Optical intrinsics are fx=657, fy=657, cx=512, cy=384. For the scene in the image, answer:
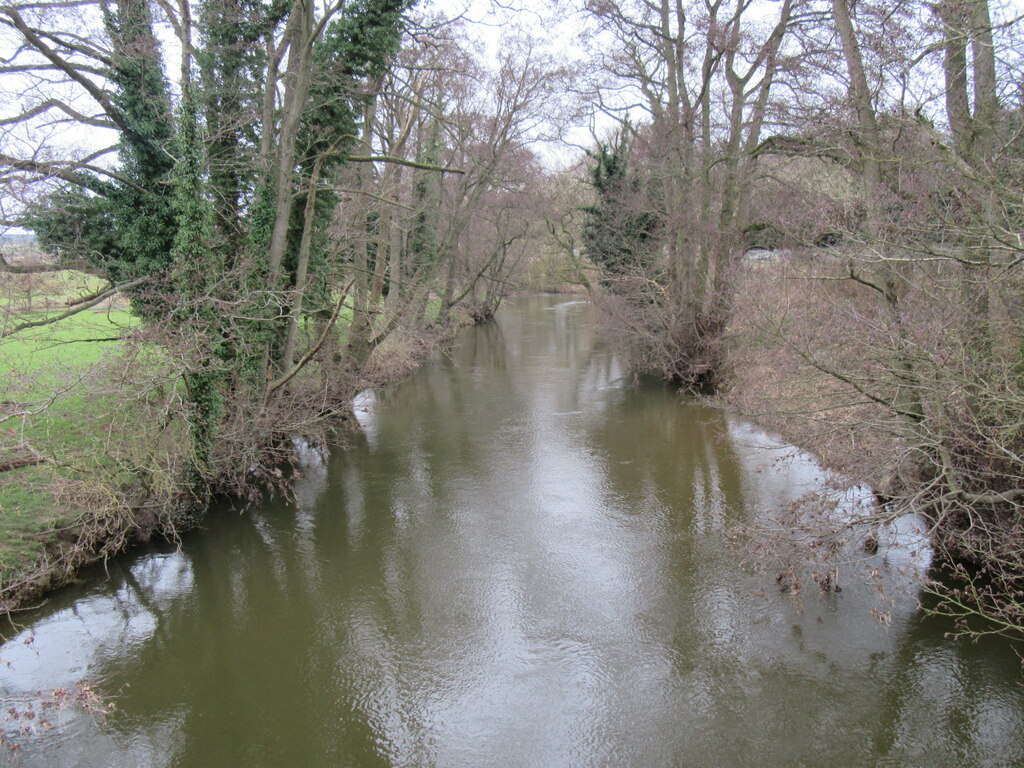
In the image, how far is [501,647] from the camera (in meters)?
7.09

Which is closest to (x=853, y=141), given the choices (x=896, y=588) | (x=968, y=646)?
(x=896, y=588)

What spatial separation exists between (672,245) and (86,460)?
1598 centimetres

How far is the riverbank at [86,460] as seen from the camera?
7.94 meters

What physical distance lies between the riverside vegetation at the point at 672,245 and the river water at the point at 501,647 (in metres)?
0.94

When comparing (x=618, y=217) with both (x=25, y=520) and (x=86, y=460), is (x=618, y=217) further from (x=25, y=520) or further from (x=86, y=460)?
(x=25, y=520)

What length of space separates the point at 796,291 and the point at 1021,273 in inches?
260

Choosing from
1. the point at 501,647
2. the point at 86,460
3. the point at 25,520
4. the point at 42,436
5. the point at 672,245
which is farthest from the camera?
the point at 672,245

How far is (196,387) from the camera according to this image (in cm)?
1023

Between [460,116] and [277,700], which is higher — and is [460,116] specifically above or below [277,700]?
above

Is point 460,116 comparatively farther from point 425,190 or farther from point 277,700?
point 277,700

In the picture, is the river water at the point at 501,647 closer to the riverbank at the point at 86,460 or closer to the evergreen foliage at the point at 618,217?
the riverbank at the point at 86,460

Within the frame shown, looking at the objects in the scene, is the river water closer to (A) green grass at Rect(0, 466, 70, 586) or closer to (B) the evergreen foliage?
(A) green grass at Rect(0, 466, 70, 586)

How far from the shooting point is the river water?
5.73m

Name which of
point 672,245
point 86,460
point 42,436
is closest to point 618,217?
point 672,245
